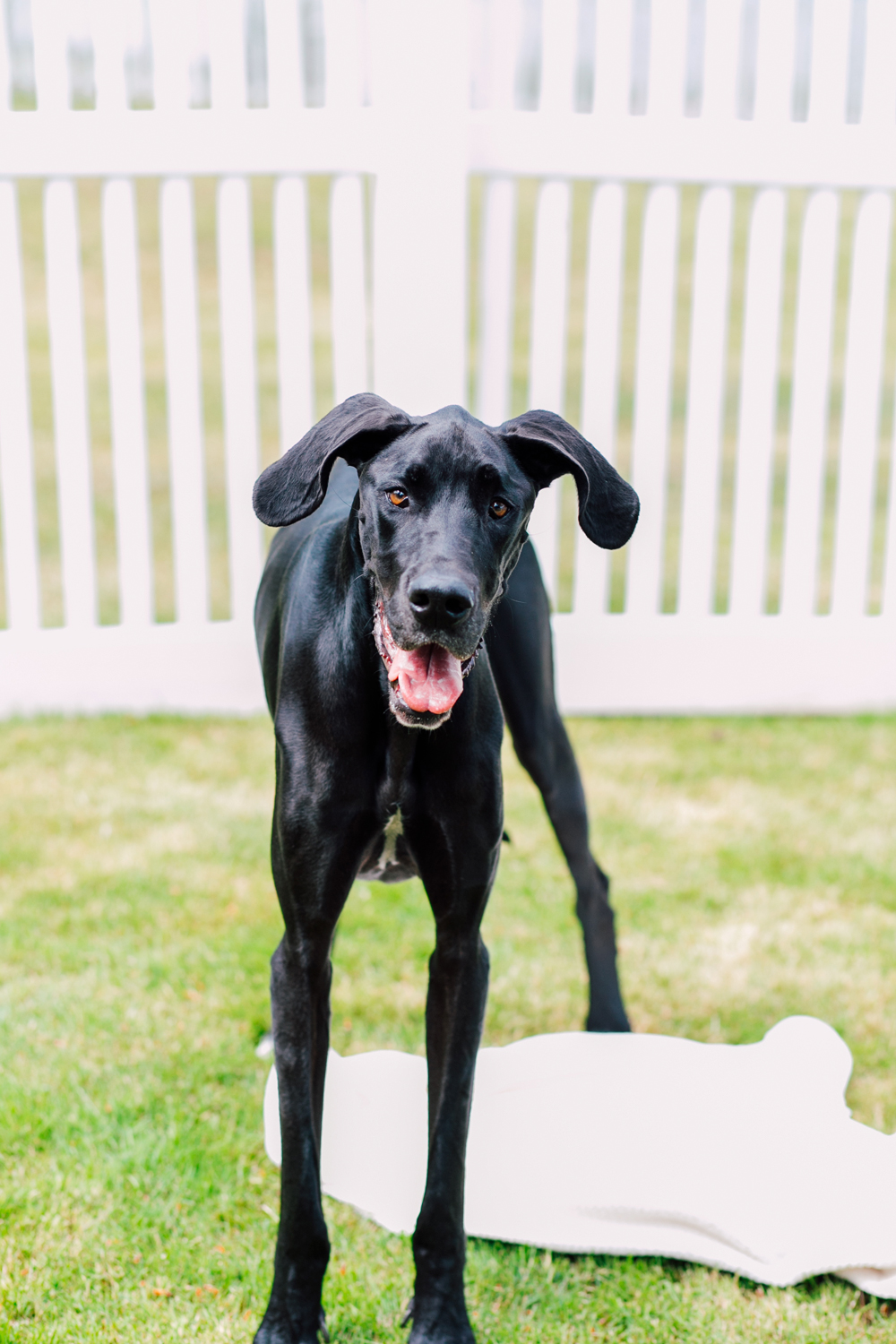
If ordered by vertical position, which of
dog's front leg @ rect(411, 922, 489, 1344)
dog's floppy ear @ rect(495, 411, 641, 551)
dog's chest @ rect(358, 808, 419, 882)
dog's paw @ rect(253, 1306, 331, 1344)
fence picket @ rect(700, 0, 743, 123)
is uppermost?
fence picket @ rect(700, 0, 743, 123)

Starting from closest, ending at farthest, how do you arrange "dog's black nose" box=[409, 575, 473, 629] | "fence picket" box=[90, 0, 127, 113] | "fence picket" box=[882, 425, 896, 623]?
"dog's black nose" box=[409, 575, 473, 629], "fence picket" box=[90, 0, 127, 113], "fence picket" box=[882, 425, 896, 623]

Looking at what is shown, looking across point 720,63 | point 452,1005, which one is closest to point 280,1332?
point 452,1005

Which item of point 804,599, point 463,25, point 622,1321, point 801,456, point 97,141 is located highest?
point 463,25

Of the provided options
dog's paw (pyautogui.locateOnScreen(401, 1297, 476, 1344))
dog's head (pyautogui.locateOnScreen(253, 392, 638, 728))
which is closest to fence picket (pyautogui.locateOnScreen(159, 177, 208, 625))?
dog's head (pyautogui.locateOnScreen(253, 392, 638, 728))

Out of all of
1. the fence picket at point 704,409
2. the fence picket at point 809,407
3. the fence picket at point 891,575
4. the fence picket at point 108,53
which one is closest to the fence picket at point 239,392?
the fence picket at point 108,53

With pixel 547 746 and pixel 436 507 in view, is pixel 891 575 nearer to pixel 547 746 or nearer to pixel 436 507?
pixel 547 746

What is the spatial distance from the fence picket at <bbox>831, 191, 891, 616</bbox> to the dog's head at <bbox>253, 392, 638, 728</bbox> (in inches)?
146

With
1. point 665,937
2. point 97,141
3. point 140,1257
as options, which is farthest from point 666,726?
point 140,1257

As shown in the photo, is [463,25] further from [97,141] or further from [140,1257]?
[140,1257]

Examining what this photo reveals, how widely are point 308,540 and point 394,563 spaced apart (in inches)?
23.7

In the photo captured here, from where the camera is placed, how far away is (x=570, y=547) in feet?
26.3

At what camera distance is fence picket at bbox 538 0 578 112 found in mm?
5262

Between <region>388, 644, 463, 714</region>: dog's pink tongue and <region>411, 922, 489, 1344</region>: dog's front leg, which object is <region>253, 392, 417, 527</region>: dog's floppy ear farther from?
<region>411, 922, 489, 1344</region>: dog's front leg

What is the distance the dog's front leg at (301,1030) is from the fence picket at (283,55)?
11.6 ft
